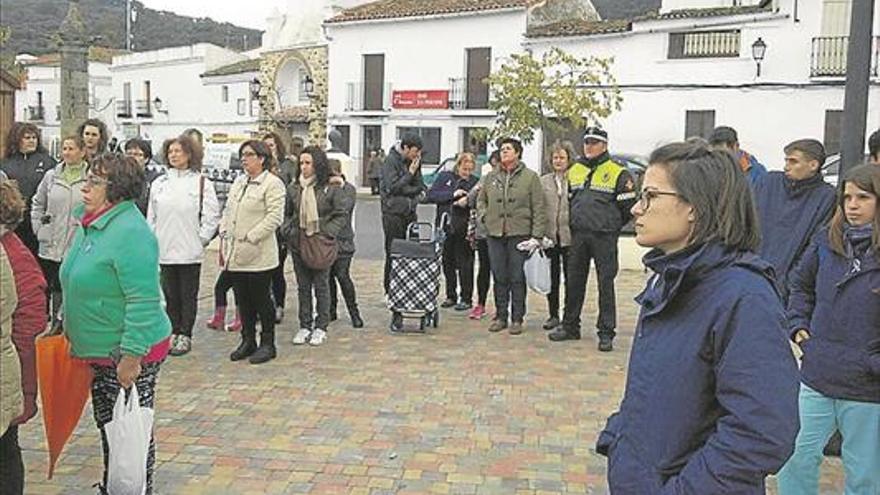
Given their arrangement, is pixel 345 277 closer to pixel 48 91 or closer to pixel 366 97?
pixel 366 97

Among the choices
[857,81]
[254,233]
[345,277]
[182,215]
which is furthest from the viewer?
[345,277]

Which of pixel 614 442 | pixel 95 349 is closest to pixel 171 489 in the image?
pixel 95 349

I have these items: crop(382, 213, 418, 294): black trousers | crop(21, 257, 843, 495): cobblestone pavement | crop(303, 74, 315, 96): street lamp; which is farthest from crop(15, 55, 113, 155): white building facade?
crop(21, 257, 843, 495): cobblestone pavement

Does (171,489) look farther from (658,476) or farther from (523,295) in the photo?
(523,295)

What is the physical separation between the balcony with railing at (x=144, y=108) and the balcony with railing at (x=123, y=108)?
987 mm

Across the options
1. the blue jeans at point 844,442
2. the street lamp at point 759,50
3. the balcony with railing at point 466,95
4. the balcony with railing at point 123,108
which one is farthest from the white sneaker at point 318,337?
the balcony with railing at point 123,108

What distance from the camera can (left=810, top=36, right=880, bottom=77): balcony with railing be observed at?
23.1 meters

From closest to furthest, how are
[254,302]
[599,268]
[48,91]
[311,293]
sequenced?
[254,302] → [599,268] → [311,293] → [48,91]

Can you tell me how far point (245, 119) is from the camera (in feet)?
128

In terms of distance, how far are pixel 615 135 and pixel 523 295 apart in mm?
19802

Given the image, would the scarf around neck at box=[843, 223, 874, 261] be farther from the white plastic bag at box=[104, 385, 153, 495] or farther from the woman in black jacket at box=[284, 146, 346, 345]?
the woman in black jacket at box=[284, 146, 346, 345]

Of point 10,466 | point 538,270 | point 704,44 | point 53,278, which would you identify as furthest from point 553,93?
point 10,466

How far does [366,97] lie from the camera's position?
33.8m

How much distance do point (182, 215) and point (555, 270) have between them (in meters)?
3.39
